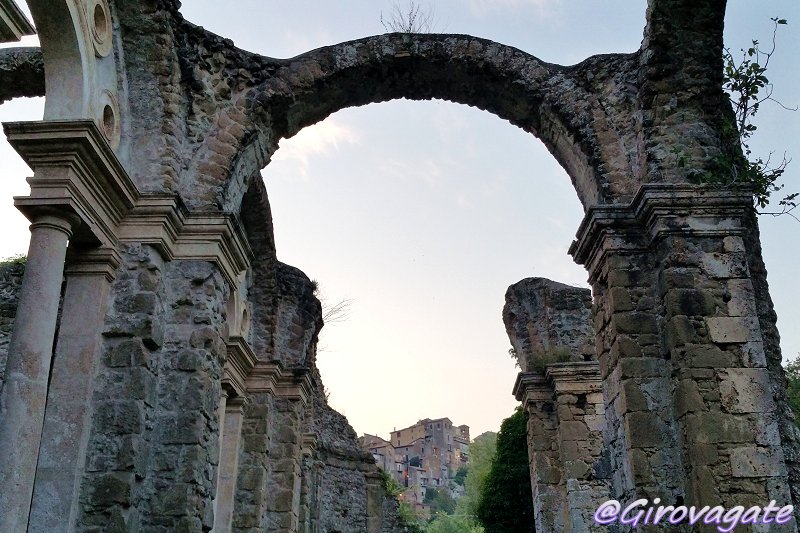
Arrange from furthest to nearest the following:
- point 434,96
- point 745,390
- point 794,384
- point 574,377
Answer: point 794,384 < point 574,377 < point 434,96 < point 745,390

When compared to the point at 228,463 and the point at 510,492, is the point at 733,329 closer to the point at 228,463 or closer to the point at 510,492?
the point at 228,463

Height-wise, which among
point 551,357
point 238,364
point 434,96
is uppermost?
point 434,96

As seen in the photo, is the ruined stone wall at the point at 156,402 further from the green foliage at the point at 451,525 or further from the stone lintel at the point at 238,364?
the green foliage at the point at 451,525

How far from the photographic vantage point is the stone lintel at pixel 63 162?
541cm

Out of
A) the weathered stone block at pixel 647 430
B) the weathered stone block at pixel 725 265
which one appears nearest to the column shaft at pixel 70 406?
the weathered stone block at pixel 647 430

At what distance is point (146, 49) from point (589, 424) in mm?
7957

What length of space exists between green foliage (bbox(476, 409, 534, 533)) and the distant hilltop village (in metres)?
58.6

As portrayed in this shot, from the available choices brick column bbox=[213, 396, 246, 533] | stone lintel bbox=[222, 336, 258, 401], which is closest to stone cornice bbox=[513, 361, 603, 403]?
stone lintel bbox=[222, 336, 258, 401]

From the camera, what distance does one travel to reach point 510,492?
591 inches

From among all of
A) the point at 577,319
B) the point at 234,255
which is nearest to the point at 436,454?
the point at 577,319

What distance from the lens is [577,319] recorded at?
40.3ft

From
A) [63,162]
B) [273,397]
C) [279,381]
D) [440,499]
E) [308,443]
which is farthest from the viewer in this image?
[440,499]

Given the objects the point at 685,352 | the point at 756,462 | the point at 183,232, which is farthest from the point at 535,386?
the point at 183,232

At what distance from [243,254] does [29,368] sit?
2464mm
